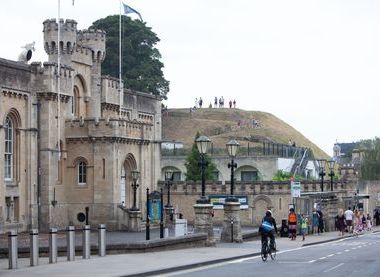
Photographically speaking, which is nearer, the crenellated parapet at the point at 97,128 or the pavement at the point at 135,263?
the pavement at the point at 135,263

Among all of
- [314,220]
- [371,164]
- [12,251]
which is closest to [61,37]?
[314,220]

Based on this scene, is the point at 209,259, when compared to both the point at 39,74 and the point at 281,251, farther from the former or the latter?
the point at 39,74

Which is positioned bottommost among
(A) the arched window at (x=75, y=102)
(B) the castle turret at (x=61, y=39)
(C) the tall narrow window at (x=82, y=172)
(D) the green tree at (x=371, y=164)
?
(C) the tall narrow window at (x=82, y=172)

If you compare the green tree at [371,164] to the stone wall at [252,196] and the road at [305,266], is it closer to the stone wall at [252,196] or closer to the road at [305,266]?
the stone wall at [252,196]

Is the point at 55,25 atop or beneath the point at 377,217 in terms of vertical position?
atop

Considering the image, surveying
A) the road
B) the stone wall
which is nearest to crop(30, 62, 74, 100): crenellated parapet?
the stone wall

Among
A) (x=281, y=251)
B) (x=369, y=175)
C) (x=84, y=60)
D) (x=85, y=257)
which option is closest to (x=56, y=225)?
(x=84, y=60)

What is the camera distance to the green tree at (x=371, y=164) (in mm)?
121981

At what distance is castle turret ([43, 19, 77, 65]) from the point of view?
61469 millimetres

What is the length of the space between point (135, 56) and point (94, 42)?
4090 centimetres

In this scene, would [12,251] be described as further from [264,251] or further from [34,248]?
[264,251]

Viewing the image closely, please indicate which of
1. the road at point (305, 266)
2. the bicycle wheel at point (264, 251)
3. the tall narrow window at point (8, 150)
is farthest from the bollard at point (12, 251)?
the tall narrow window at point (8, 150)

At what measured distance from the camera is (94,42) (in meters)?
66.3

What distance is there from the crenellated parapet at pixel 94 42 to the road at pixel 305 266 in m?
32.1
